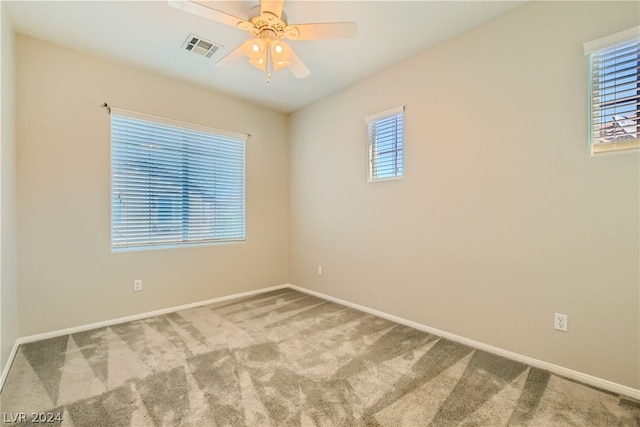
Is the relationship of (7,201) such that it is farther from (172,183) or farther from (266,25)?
(266,25)

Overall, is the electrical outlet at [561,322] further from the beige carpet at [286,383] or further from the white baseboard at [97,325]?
the white baseboard at [97,325]

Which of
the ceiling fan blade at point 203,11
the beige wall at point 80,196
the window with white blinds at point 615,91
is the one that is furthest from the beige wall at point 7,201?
the window with white blinds at point 615,91

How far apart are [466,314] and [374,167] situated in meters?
1.77

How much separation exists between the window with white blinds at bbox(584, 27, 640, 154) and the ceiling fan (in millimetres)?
1640

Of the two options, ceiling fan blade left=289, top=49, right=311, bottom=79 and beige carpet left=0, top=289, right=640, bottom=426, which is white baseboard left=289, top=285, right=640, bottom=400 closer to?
beige carpet left=0, top=289, right=640, bottom=426

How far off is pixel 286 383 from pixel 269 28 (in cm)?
244

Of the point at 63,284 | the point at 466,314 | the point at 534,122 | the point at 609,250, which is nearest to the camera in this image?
the point at 609,250

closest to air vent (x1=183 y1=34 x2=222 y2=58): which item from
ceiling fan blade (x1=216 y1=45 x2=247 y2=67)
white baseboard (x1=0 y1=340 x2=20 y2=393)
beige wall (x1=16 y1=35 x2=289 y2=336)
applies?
ceiling fan blade (x1=216 y1=45 x2=247 y2=67)

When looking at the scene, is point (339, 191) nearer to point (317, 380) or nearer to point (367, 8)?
point (367, 8)

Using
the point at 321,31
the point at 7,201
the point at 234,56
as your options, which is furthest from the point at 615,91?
the point at 7,201

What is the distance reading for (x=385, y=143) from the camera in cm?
314

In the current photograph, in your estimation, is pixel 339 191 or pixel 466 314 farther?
pixel 339 191

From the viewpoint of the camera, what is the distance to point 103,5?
2.15 meters

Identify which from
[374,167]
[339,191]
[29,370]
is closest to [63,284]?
[29,370]
